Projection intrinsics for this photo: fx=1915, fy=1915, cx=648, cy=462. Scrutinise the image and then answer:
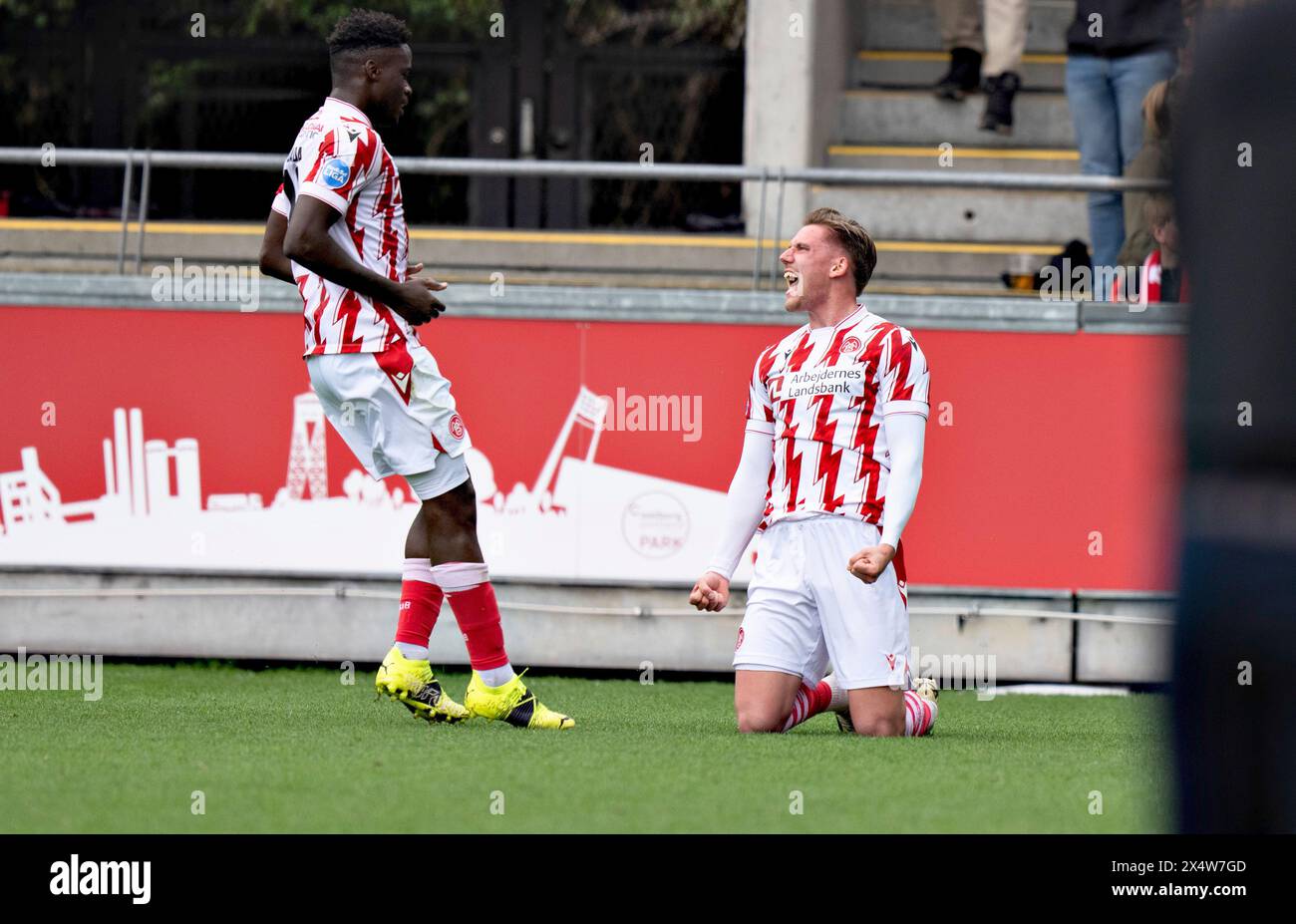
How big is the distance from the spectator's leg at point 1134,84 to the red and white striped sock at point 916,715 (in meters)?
4.57

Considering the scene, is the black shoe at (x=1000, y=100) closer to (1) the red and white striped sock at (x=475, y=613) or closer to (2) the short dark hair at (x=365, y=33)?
(2) the short dark hair at (x=365, y=33)

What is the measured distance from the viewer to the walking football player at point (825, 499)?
20.3 feet

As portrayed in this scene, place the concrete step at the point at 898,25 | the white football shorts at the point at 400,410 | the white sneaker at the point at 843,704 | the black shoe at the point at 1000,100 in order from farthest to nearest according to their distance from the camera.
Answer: the concrete step at the point at 898,25
the black shoe at the point at 1000,100
the white sneaker at the point at 843,704
the white football shorts at the point at 400,410

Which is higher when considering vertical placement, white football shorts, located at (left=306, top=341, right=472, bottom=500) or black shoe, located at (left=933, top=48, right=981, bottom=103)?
A: black shoe, located at (left=933, top=48, right=981, bottom=103)

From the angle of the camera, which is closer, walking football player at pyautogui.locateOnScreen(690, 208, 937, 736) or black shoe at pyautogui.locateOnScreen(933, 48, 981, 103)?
walking football player at pyautogui.locateOnScreen(690, 208, 937, 736)

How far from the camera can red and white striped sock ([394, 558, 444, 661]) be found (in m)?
6.32

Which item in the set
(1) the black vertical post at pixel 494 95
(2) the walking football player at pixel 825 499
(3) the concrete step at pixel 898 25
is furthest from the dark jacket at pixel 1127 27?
(1) the black vertical post at pixel 494 95

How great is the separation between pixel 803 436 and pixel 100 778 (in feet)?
8.17

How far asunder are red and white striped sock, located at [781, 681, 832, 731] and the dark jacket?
191 inches

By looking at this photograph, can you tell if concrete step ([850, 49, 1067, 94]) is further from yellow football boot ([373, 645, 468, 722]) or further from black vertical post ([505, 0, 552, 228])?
yellow football boot ([373, 645, 468, 722])

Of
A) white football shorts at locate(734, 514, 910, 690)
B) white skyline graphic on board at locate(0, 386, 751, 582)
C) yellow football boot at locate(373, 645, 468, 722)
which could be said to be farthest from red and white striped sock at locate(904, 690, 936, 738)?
white skyline graphic on board at locate(0, 386, 751, 582)

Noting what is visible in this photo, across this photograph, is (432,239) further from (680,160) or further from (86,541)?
(86,541)

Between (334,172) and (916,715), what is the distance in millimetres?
2626
